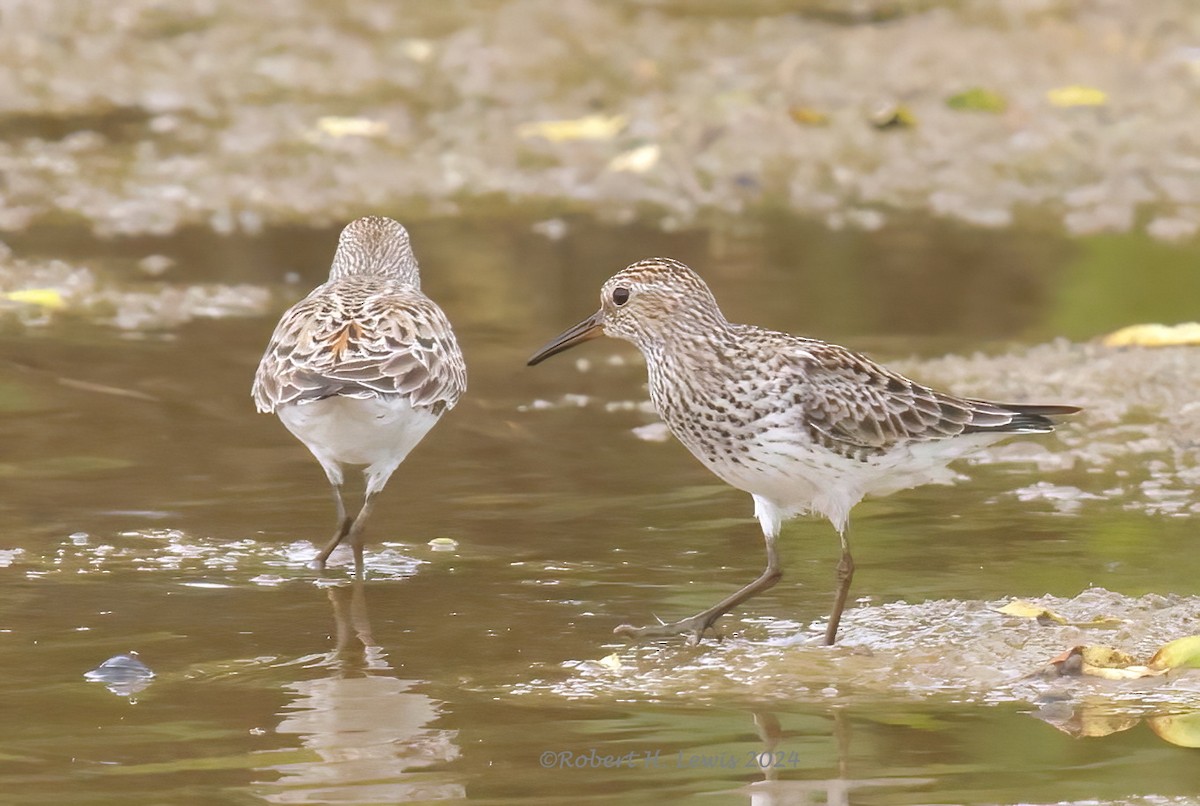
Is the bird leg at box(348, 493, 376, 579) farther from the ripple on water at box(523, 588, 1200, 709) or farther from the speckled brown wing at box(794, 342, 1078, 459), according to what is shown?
the speckled brown wing at box(794, 342, 1078, 459)

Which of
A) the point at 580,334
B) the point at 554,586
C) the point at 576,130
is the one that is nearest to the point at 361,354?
the point at 580,334

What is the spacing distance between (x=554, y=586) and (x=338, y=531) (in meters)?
0.99

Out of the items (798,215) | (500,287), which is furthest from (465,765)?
(798,215)

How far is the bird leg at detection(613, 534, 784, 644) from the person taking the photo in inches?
264

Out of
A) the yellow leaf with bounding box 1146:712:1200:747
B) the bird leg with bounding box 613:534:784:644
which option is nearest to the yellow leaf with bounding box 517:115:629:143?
the bird leg with bounding box 613:534:784:644

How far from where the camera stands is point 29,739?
564cm

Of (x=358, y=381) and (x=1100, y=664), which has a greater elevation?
(x=358, y=381)

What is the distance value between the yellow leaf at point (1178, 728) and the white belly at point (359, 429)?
3.07 meters

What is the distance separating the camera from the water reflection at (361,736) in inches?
207

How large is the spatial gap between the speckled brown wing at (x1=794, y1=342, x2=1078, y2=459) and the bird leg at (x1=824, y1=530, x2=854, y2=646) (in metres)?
0.32

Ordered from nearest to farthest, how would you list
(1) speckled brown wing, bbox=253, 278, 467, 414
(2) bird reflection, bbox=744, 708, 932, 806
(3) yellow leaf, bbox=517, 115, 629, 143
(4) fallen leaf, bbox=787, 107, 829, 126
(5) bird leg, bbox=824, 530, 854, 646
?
(2) bird reflection, bbox=744, 708, 932, 806, (5) bird leg, bbox=824, 530, 854, 646, (1) speckled brown wing, bbox=253, 278, 467, 414, (3) yellow leaf, bbox=517, 115, 629, 143, (4) fallen leaf, bbox=787, 107, 829, 126

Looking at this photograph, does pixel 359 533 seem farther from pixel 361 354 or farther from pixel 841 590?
pixel 841 590

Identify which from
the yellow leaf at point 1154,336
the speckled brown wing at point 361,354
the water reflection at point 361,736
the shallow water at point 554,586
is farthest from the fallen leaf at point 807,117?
the water reflection at point 361,736

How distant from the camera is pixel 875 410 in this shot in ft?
22.4
